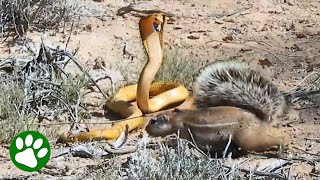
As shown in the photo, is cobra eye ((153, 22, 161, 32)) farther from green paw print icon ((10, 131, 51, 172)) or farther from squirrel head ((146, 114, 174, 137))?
green paw print icon ((10, 131, 51, 172))

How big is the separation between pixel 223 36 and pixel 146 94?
1.69 metres

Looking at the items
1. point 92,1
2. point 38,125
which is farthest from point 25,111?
point 92,1

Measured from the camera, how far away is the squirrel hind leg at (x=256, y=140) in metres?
4.04

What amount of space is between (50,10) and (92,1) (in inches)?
24.3

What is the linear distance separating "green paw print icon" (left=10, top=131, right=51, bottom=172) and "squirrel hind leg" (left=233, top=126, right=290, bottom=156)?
0.99 metres

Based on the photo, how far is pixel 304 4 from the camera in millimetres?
7008

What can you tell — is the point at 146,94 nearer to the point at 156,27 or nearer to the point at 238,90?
the point at 156,27

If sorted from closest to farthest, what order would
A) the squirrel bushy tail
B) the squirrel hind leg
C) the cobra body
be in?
the squirrel hind leg
the squirrel bushy tail
the cobra body

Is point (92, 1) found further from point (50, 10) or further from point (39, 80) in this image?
point (39, 80)

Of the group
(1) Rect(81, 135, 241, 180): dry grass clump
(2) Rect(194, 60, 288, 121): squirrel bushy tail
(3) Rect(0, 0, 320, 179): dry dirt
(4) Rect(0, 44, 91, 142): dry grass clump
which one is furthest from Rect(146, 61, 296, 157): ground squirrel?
(4) Rect(0, 44, 91, 142): dry grass clump

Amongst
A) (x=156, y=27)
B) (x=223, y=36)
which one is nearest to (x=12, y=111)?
(x=156, y=27)

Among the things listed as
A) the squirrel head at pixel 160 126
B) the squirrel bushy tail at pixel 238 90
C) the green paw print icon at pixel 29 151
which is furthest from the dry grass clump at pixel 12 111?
the squirrel bushy tail at pixel 238 90

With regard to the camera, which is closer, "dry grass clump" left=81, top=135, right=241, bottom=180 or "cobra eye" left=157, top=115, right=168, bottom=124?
"dry grass clump" left=81, top=135, right=241, bottom=180

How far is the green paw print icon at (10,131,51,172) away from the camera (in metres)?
3.71
